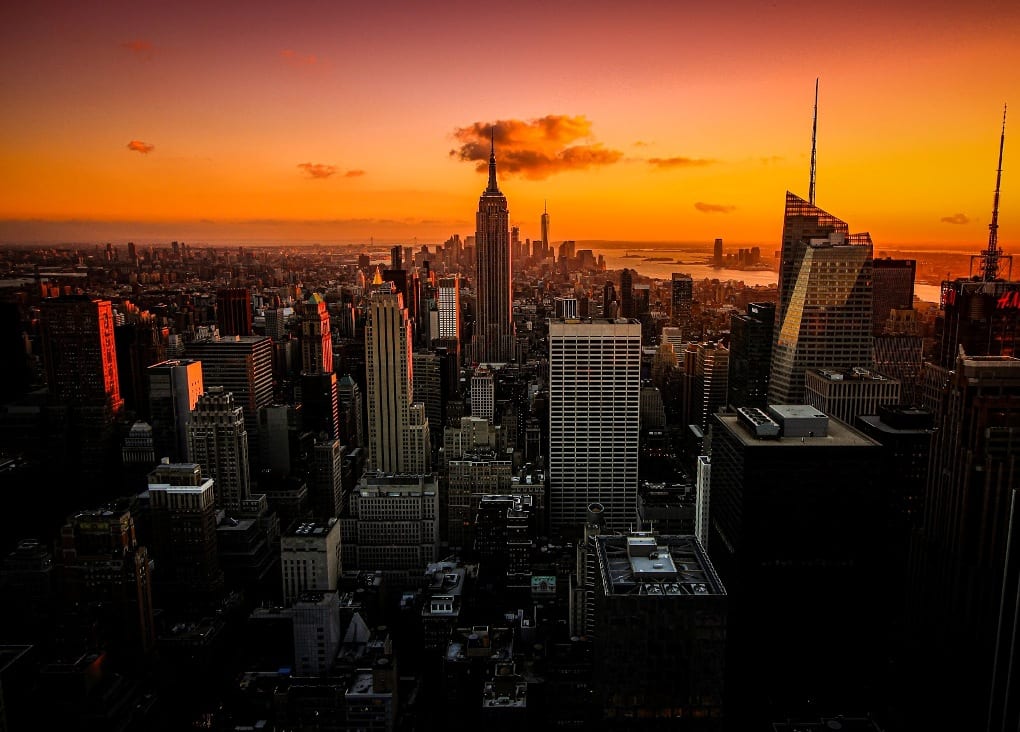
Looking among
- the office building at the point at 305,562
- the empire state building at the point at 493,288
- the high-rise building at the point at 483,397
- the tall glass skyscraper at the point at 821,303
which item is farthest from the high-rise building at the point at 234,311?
the tall glass skyscraper at the point at 821,303

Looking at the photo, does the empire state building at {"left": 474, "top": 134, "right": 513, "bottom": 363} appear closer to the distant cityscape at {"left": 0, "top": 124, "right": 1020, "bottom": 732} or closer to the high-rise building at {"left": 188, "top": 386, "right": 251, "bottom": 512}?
the distant cityscape at {"left": 0, "top": 124, "right": 1020, "bottom": 732}

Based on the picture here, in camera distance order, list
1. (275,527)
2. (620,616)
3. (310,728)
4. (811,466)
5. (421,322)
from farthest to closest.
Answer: (421,322) < (275,527) < (310,728) < (811,466) < (620,616)

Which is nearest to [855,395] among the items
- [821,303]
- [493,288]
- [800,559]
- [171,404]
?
[821,303]

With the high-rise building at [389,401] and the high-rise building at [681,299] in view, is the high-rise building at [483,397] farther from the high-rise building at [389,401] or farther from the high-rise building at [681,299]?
the high-rise building at [681,299]

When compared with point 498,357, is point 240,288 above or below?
above

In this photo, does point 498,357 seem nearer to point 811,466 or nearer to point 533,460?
point 533,460

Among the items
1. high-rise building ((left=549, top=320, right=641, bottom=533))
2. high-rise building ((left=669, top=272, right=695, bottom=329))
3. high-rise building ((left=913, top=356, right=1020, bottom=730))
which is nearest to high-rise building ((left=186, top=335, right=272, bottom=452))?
high-rise building ((left=549, top=320, right=641, bottom=533))

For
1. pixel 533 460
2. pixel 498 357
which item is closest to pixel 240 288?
pixel 533 460
